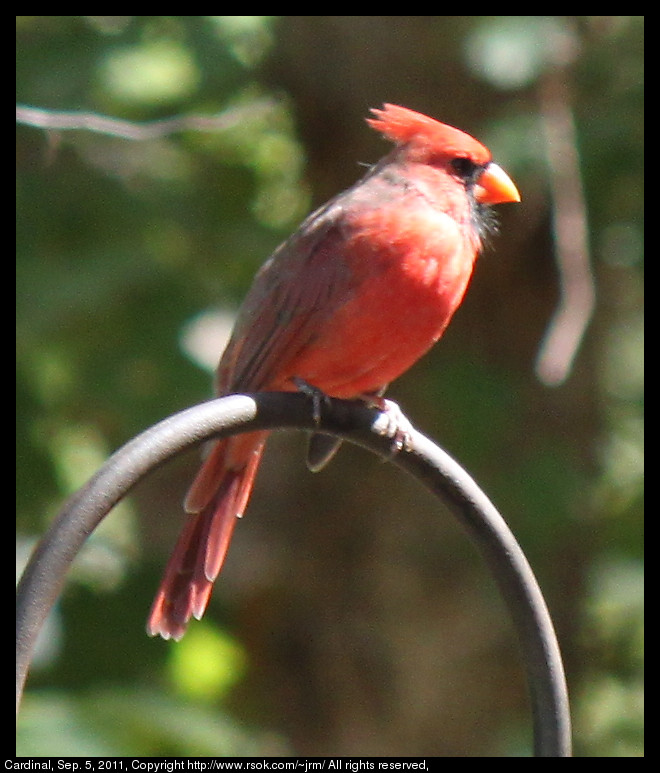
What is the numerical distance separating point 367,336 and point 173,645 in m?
1.53

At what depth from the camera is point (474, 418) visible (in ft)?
14.0

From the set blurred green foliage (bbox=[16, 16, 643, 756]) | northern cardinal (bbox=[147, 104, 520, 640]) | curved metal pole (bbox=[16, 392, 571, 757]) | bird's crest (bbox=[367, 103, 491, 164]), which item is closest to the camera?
curved metal pole (bbox=[16, 392, 571, 757])

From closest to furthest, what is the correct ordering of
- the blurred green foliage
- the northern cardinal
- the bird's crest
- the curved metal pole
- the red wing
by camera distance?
the curved metal pole < the northern cardinal < the red wing < the bird's crest < the blurred green foliage

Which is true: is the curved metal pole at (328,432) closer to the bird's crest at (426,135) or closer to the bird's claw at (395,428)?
the bird's claw at (395,428)

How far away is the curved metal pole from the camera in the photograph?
67.1 inches

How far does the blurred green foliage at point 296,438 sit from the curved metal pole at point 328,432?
121 cm

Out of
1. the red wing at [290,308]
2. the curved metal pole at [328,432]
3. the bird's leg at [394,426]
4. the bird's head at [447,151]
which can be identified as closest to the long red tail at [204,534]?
the red wing at [290,308]

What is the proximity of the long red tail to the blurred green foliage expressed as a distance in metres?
0.55

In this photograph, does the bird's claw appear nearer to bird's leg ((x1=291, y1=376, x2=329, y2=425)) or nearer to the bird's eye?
bird's leg ((x1=291, y1=376, x2=329, y2=425))

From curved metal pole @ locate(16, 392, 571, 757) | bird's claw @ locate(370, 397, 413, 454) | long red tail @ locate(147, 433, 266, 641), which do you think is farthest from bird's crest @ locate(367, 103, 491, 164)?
curved metal pole @ locate(16, 392, 571, 757)

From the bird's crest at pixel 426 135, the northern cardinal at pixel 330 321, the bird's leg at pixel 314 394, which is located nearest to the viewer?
the bird's leg at pixel 314 394

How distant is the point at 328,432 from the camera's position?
7.79 feet

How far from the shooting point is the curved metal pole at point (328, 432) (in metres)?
1.70

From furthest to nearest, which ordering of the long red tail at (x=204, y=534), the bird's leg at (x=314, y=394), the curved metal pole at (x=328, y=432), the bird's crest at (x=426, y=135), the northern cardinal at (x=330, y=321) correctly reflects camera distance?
the bird's crest at (x=426, y=135) < the northern cardinal at (x=330, y=321) < the long red tail at (x=204, y=534) < the bird's leg at (x=314, y=394) < the curved metal pole at (x=328, y=432)
